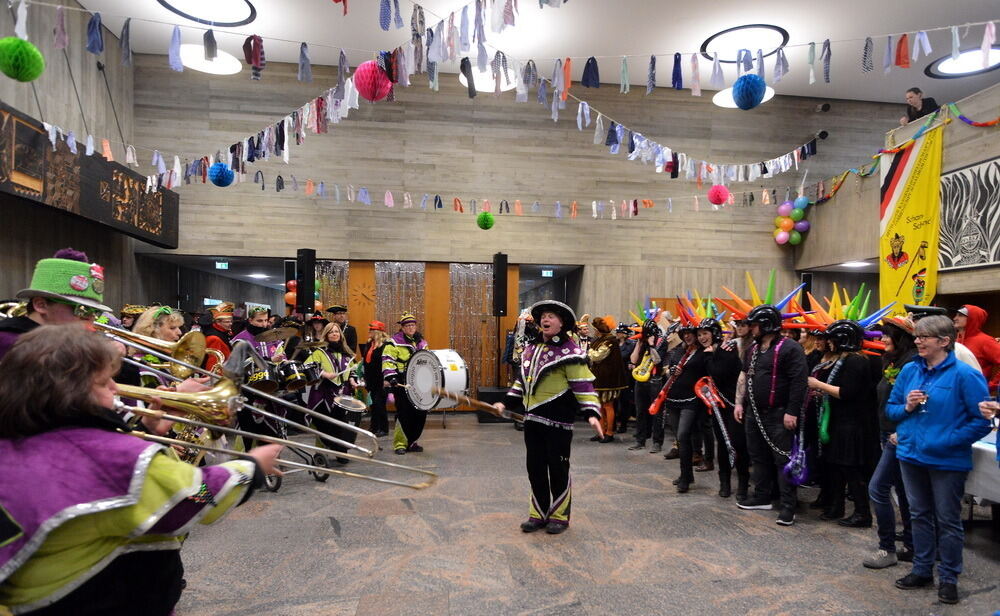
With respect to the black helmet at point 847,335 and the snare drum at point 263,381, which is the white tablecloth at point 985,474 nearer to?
the black helmet at point 847,335

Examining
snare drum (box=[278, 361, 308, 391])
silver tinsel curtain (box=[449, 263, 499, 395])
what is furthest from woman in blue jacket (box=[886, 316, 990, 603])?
silver tinsel curtain (box=[449, 263, 499, 395])

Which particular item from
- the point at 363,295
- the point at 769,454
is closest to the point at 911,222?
the point at 769,454

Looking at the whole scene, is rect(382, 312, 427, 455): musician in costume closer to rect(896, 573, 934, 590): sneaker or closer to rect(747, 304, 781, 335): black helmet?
rect(747, 304, 781, 335): black helmet

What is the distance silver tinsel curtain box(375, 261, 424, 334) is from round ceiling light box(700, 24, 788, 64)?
6532 mm

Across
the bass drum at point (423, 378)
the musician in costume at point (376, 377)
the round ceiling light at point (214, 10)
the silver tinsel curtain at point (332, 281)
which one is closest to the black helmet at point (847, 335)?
the bass drum at point (423, 378)

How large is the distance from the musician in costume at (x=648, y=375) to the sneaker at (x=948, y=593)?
411 centimetres

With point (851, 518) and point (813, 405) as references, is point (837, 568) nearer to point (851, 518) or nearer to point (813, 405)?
point (851, 518)

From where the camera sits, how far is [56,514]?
3.98 feet

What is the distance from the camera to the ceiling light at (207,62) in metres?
9.40

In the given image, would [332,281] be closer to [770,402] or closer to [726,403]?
[726,403]

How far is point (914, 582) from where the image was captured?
10.8 ft

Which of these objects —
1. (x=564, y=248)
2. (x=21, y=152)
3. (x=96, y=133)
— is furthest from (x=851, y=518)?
(x=96, y=133)

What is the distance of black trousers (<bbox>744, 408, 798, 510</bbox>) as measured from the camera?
4.50 metres

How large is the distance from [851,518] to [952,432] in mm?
1742
